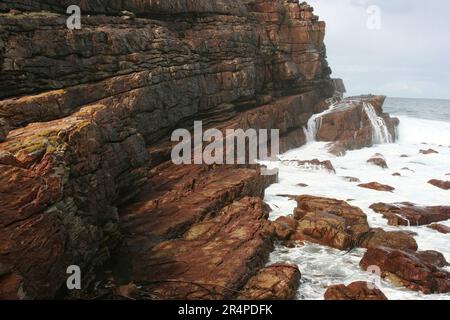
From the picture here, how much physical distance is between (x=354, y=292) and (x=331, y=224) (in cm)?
528

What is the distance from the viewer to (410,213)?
779 inches

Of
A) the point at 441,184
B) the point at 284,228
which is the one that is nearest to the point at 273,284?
the point at 284,228

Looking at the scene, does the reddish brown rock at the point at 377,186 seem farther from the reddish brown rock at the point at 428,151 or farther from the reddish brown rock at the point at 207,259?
the reddish brown rock at the point at 428,151

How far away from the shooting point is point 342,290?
12.4 m

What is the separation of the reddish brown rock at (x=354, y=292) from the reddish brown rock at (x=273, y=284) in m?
1.23

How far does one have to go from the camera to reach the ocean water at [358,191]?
14008mm

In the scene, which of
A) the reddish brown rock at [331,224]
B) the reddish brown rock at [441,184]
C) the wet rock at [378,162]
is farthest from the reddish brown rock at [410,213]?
the wet rock at [378,162]

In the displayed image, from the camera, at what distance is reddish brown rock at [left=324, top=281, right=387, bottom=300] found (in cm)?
1202

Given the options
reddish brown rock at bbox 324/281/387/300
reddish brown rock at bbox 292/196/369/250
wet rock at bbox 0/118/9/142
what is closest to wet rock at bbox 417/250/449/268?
reddish brown rock at bbox 292/196/369/250

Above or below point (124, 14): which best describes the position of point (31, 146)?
below

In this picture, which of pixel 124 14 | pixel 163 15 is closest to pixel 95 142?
pixel 124 14
